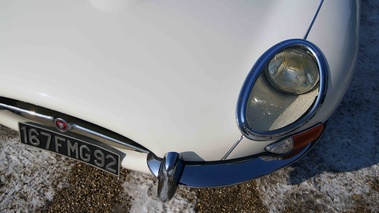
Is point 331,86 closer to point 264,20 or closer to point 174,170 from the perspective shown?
point 264,20

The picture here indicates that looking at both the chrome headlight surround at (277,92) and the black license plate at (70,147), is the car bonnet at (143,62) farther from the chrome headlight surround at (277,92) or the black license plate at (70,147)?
the black license plate at (70,147)

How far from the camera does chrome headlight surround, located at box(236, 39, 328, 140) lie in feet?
4.99

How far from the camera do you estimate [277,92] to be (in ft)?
5.24

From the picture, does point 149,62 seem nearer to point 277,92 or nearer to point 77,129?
point 77,129

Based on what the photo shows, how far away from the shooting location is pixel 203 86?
1.56 metres

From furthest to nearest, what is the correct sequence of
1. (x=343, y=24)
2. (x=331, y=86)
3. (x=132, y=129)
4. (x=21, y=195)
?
(x=21, y=195) → (x=343, y=24) → (x=331, y=86) → (x=132, y=129)

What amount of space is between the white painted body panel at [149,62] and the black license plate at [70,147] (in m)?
0.08

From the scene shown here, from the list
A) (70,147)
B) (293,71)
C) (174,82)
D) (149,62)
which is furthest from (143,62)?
(293,71)

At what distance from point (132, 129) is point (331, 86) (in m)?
0.81

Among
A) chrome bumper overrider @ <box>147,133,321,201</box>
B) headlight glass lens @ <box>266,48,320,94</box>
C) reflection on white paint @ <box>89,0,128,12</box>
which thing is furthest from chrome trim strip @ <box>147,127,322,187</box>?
reflection on white paint @ <box>89,0,128,12</box>

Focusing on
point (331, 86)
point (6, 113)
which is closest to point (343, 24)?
point (331, 86)

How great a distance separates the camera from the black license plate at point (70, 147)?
5.52 ft

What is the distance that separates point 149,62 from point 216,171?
51 cm

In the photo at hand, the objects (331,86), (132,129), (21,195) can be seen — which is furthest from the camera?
(21,195)
